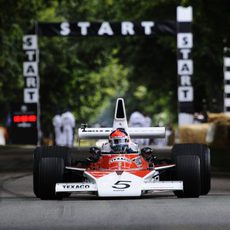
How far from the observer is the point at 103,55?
60.7 metres

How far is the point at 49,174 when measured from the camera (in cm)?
1441

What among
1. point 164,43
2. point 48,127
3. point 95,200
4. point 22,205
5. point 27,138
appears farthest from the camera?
point 48,127

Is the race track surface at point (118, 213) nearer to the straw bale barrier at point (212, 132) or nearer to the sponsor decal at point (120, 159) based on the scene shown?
the sponsor decal at point (120, 159)

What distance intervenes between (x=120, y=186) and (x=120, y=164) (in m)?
0.75

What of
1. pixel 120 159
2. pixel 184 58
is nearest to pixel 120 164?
pixel 120 159

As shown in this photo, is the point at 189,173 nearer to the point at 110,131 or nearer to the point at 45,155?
the point at 110,131

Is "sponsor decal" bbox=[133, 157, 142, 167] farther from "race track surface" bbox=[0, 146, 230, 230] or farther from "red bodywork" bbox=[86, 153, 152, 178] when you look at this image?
"race track surface" bbox=[0, 146, 230, 230]

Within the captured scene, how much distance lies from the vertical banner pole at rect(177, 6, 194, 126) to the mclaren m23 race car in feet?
75.7

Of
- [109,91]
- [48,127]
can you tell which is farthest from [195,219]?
[109,91]

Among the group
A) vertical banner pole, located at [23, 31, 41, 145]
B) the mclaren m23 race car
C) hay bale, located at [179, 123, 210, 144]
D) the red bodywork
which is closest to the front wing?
the mclaren m23 race car

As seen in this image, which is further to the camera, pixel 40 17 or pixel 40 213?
pixel 40 17

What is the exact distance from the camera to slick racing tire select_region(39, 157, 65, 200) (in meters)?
14.4

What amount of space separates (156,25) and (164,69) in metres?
15.4

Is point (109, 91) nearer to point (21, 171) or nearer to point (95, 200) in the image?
point (21, 171)
